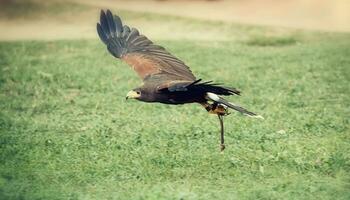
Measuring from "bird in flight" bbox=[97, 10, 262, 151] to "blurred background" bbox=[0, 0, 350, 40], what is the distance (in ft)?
23.8

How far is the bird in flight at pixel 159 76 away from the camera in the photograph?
18.3 ft

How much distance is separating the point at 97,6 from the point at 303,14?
17.6ft

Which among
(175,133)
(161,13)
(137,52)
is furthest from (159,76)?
(161,13)

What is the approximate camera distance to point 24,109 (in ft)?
28.2

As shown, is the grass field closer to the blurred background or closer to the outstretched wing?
the outstretched wing

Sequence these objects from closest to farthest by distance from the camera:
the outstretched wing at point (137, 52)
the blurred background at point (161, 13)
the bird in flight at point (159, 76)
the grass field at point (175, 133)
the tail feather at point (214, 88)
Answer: the tail feather at point (214, 88)
the bird in flight at point (159, 76)
the grass field at point (175, 133)
the outstretched wing at point (137, 52)
the blurred background at point (161, 13)

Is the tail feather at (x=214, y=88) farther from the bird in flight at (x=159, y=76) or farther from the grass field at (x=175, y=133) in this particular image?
the grass field at (x=175, y=133)

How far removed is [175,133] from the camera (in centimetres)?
715

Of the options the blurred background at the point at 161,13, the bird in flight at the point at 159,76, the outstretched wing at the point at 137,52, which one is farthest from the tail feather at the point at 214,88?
the blurred background at the point at 161,13

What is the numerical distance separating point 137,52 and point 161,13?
9.68 meters

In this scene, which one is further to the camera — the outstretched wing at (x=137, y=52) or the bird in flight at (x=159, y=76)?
the outstretched wing at (x=137, y=52)

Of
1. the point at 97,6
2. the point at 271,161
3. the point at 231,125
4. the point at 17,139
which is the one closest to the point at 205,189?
the point at 271,161

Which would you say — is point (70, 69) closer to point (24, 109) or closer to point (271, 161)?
point (24, 109)

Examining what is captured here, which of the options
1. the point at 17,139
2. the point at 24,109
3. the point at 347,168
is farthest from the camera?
the point at 24,109
